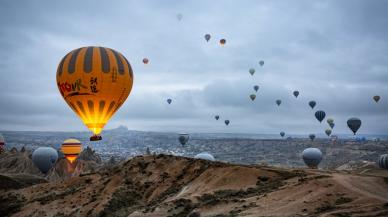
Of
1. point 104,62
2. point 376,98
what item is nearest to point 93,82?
point 104,62

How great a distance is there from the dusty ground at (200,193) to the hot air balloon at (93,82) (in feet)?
23.1

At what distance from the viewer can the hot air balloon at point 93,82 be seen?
38719 millimetres

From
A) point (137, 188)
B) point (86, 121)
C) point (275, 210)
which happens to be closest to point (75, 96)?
point (86, 121)

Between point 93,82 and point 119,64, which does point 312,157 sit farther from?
point 93,82

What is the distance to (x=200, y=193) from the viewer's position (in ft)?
85.6

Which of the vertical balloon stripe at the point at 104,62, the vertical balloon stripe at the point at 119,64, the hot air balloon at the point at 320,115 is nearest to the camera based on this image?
the vertical balloon stripe at the point at 104,62

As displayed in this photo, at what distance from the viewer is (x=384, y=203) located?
18.8 m

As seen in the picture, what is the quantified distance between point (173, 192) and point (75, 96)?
16.6 metres

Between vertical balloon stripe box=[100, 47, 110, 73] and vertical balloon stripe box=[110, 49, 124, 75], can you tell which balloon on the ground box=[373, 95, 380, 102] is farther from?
vertical balloon stripe box=[100, 47, 110, 73]

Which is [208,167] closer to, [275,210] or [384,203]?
[275,210]

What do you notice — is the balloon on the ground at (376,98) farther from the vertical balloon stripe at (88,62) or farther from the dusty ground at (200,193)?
the vertical balloon stripe at (88,62)

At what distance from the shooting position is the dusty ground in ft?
67.8

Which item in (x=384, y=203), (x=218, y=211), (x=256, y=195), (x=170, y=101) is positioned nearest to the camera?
(x=384, y=203)

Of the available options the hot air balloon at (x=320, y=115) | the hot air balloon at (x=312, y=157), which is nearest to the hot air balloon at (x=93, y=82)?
the hot air balloon at (x=312, y=157)
